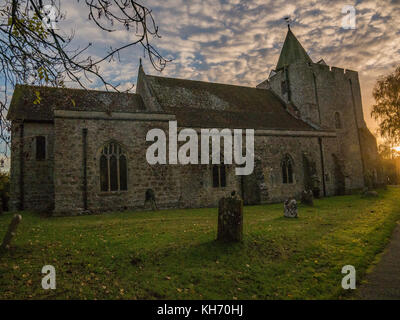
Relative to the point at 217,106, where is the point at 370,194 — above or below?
below

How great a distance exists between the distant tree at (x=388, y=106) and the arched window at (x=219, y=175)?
57.2ft

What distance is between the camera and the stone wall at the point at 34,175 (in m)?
15.3

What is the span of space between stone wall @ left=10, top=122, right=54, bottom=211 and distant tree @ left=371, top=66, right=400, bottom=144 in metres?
28.3

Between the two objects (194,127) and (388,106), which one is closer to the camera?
(194,127)

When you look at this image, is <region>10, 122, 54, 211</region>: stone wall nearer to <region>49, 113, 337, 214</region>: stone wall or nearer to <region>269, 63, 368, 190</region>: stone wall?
<region>49, 113, 337, 214</region>: stone wall

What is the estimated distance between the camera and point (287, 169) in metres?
19.2

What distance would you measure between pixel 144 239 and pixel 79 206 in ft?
25.1

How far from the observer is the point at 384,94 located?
2270 cm

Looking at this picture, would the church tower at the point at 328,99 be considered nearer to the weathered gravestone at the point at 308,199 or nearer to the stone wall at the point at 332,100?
the stone wall at the point at 332,100

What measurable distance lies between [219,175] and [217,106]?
6.42 meters

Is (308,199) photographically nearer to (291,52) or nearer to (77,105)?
(77,105)

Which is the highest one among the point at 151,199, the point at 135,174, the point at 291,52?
the point at 291,52

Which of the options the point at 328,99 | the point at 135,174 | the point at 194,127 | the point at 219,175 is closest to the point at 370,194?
the point at 219,175
